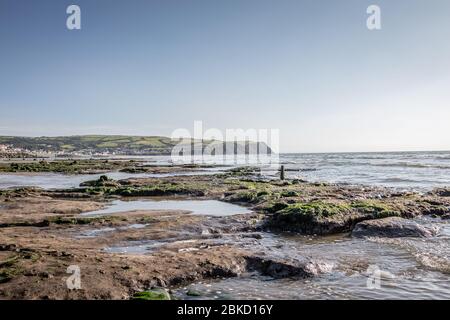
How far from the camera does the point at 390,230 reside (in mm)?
18766

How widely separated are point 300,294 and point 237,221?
401 inches

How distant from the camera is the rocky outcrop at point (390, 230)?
60.7 ft

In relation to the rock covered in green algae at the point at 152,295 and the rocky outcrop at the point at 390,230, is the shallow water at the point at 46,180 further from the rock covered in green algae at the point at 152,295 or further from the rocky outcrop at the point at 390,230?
the rock covered in green algae at the point at 152,295

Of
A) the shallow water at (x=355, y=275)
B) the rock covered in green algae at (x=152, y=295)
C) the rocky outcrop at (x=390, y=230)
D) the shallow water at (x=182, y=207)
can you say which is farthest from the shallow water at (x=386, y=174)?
the rock covered in green algae at (x=152, y=295)

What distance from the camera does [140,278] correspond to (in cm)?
1176

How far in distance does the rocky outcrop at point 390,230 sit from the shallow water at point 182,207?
8.00 metres

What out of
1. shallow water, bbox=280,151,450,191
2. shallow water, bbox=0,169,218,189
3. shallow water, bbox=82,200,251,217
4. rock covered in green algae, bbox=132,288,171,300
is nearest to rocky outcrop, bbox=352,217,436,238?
shallow water, bbox=82,200,251,217

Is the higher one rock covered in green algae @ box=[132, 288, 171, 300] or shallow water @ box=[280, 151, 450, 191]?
rock covered in green algae @ box=[132, 288, 171, 300]

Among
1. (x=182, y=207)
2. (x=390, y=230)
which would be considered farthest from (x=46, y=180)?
(x=390, y=230)

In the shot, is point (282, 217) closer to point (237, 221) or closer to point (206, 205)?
point (237, 221)

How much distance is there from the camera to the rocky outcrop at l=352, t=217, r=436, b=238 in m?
18.5

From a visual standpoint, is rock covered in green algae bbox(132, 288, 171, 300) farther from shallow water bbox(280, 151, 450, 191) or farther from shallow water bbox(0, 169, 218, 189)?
shallow water bbox(280, 151, 450, 191)

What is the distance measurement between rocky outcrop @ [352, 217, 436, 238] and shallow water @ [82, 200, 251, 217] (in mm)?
8002
